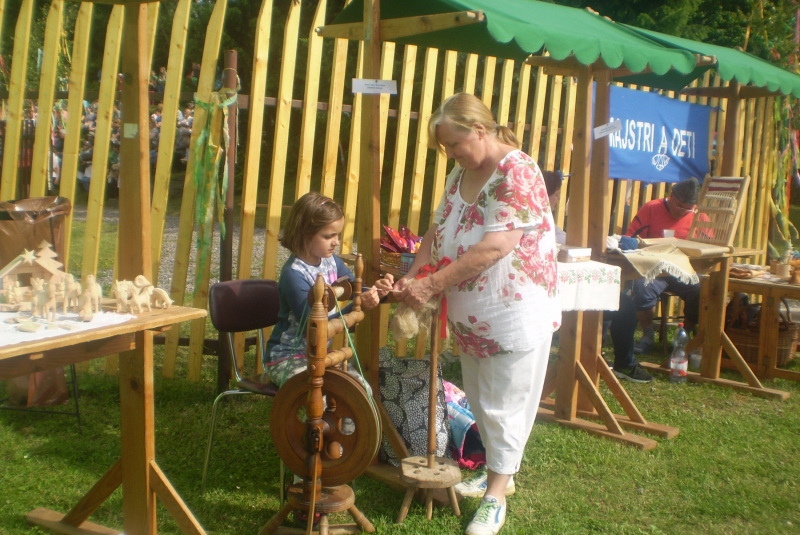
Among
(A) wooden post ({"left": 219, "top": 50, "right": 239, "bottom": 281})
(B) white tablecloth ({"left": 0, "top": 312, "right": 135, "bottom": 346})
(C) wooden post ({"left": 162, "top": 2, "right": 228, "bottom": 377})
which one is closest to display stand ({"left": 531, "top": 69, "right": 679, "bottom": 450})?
(A) wooden post ({"left": 219, "top": 50, "right": 239, "bottom": 281})

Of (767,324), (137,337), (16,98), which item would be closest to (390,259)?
(137,337)

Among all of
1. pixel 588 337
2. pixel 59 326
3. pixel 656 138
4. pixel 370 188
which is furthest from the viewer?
pixel 656 138

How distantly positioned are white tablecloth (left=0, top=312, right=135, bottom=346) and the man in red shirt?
419 cm

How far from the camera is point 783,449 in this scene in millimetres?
4035

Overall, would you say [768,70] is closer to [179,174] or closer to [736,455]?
[736,455]

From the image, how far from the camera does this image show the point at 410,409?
3.41 meters

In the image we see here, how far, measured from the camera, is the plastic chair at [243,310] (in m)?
3.17

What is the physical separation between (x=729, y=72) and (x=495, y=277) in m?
2.48

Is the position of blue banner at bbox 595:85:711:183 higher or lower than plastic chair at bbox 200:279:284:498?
higher

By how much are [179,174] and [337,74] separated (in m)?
13.8

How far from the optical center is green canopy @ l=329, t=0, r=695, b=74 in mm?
3055

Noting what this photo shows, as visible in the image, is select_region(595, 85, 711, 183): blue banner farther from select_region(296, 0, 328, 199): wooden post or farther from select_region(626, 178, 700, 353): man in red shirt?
select_region(296, 0, 328, 199): wooden post

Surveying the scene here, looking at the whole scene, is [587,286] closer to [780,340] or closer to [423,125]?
[423,125]

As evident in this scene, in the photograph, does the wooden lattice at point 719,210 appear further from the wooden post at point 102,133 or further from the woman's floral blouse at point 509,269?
the wooden post at point 102,133
